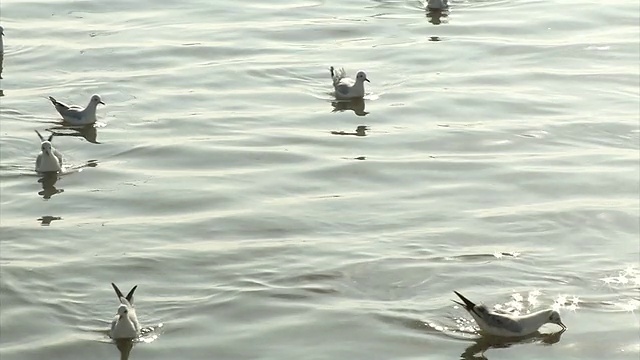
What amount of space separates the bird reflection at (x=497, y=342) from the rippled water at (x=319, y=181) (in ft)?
0.10

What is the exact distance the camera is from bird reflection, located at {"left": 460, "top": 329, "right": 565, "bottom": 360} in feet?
41.4

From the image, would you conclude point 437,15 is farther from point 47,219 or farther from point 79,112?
point 47,219

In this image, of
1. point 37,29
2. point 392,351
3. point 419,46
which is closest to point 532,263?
point 392,351

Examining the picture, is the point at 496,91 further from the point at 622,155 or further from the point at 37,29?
the point at 37,29

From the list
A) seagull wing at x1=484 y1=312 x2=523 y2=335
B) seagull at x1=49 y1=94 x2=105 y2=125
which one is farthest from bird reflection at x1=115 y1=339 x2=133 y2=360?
seagull at x1=49 y1=94 x2=105 y2=125

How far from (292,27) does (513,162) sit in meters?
7.36

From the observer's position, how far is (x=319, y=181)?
16875mm

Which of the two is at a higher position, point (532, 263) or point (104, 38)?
point (104, 38)

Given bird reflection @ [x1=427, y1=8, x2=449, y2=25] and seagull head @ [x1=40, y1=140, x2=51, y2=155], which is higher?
bird reflection @ [x1=427, y1=8, x2=449, y2=25]

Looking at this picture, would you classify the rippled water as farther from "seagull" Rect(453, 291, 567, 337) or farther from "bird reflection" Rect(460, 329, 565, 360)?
"seagull" Rect(453, 291, 567, 337)

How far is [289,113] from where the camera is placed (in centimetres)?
1944

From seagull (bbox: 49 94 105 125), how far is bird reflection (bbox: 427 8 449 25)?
7.46 meters

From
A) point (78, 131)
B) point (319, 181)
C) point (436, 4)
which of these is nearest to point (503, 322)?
point (319, 181)

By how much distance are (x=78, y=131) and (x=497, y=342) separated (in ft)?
25.7
